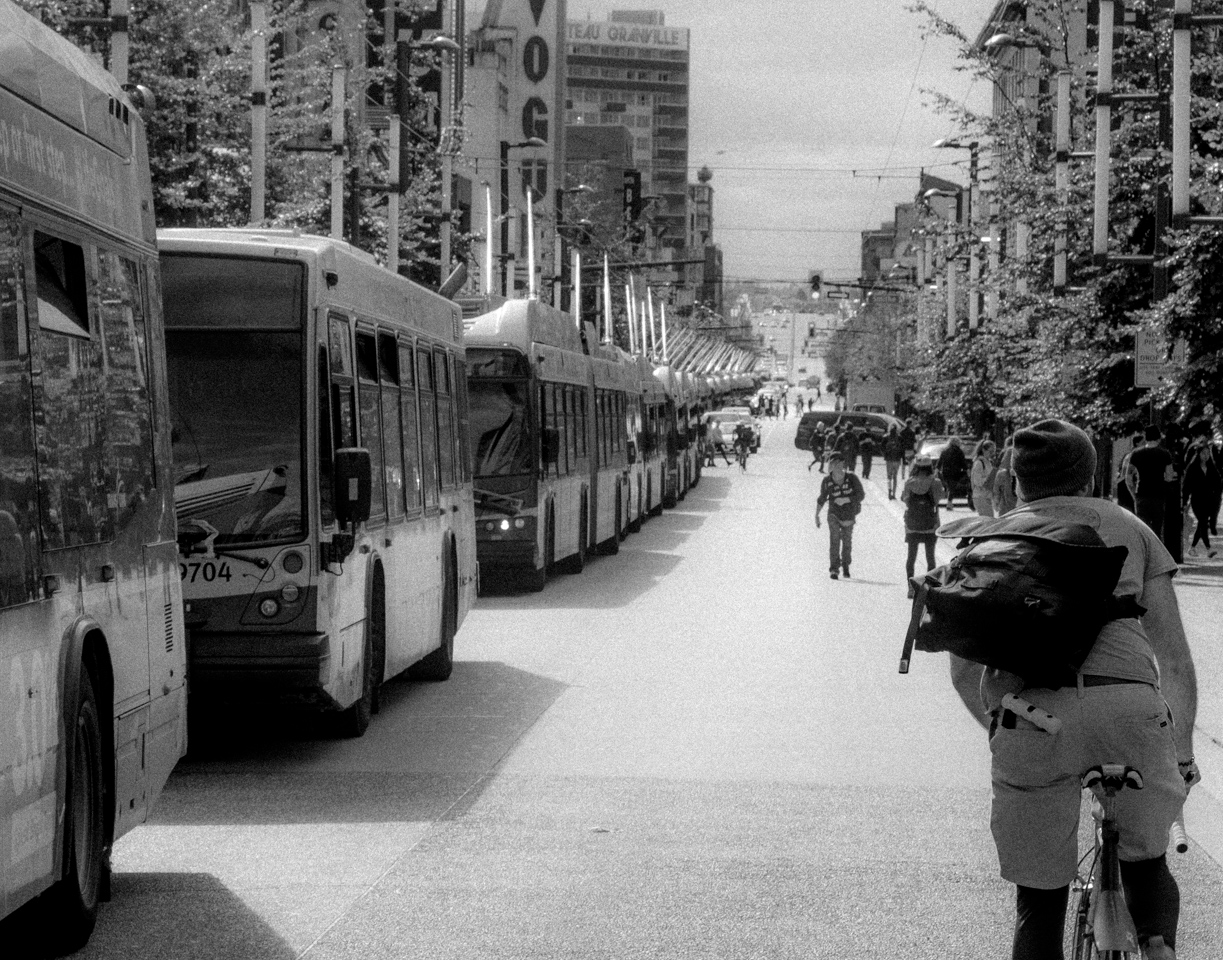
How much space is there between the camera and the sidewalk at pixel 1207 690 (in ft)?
33.9

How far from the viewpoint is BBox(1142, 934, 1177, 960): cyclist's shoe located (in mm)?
5211

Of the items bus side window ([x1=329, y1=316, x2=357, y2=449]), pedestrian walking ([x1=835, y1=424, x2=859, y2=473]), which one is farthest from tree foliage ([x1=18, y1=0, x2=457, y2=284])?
bus side window ([x1=329, y1=316, x2=357, y2=449])

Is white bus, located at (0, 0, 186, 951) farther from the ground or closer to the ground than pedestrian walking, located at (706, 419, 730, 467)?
farther from the ground

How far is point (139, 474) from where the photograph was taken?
8062mm

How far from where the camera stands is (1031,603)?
5.13 m

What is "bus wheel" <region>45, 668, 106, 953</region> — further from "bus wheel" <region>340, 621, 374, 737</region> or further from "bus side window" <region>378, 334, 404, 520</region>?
"bus side window" <region>378, 334, 404, 520</region>

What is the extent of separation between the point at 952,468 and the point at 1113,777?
4405cm

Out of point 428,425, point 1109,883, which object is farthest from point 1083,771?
point 428,425

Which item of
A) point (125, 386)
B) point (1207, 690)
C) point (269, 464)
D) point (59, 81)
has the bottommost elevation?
point (1207, 690)

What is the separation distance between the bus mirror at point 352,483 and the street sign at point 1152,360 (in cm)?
1518

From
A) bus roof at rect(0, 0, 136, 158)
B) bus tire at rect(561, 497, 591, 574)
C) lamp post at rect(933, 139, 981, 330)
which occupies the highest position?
lamp post at rect(933, 139, 981, 330)

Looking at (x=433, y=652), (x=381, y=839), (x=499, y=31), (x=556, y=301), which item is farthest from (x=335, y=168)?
(x=499, y=31)

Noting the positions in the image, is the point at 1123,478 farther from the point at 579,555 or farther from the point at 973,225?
the point at 973,225

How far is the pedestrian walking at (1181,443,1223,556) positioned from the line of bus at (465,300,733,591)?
7989 mm
